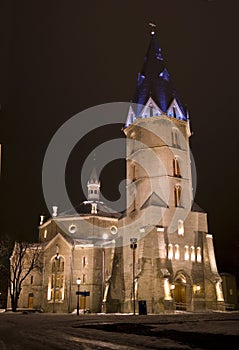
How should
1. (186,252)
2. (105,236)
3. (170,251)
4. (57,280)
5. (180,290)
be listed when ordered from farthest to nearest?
1. (105,236)
2. (57,280)
3. (186,252)
4. (180,290)
5. (170,251)

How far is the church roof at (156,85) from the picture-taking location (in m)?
50.8

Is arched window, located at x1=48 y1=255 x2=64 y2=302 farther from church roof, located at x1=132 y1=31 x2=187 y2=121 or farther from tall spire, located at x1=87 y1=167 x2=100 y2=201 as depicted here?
church roof, located at x1=132 y1=31 x2=187 y2=121

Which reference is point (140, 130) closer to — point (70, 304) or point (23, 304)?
point (70, 304)

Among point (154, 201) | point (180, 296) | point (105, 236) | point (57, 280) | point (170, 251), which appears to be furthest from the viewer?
point (105, 236)

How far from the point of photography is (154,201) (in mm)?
44812

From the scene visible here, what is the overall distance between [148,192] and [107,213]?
17648 millimetres

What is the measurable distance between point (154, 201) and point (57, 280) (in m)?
19.9

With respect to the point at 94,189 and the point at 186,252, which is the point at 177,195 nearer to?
the point at 186,252

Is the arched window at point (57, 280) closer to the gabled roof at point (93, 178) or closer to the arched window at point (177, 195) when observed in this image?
the arched window at point (177, 195)

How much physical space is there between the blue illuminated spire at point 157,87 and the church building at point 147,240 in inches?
5.8

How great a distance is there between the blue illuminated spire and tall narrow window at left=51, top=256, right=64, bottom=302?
24239 mm

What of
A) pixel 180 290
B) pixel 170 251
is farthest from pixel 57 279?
pixel 170 251

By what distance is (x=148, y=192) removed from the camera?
46781 mm

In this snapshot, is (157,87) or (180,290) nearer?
(180,290)
